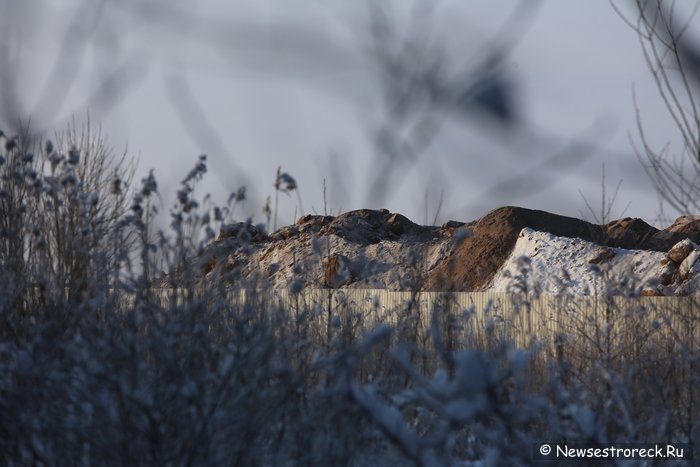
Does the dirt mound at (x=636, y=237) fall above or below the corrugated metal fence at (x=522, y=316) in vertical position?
above

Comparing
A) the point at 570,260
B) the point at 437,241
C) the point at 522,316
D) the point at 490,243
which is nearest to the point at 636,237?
the point at 490,243

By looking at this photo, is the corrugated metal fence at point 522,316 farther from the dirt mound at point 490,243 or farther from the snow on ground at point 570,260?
the dirt mound at point 490,243

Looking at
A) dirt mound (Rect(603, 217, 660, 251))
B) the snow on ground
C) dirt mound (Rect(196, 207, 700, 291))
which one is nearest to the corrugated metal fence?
the snow on ground

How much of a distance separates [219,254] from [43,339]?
1.94 m

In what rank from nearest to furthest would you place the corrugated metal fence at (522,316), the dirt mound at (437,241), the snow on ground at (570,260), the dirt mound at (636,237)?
the corrugated metal fence at (522,316), the snow on ground at (570,260), the dirt mound at (437,241), the dirt mound at (636,237)

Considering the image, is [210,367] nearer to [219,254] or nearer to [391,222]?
[219,254]

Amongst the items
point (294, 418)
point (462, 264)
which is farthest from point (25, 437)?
point (462, 264)

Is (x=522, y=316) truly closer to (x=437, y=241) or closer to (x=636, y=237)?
(x=636, y=237)

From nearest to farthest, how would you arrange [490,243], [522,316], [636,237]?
1. [522,316]
2. [490,243]
3. [636,237]

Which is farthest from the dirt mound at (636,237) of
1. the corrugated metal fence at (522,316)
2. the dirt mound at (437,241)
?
the corrugated metal fence at (522,316)

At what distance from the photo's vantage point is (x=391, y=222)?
2756 cm

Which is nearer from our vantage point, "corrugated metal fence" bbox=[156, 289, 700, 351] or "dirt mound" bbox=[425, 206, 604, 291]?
"corrugated metal fence" bbox=[156, 289, 700, 351]

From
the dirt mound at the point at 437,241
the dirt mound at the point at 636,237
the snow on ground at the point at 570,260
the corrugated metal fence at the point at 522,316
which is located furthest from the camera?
the dirt mound at the point at 636,237

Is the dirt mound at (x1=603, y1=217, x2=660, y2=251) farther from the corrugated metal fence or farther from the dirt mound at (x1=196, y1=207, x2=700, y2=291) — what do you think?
the corrugated metal fence
